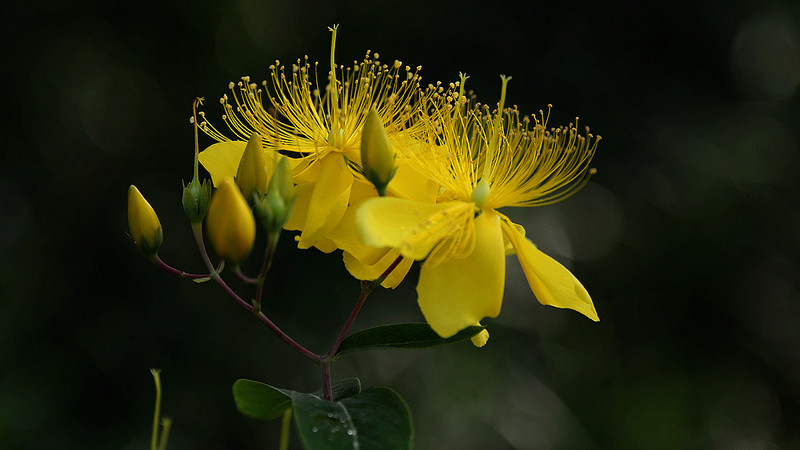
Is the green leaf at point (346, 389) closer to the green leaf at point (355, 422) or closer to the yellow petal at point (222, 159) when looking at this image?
the green leaf at point (355, 422)

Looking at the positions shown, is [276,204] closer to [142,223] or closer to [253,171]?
[253,171]

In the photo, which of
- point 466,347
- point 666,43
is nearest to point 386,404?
point 466,347

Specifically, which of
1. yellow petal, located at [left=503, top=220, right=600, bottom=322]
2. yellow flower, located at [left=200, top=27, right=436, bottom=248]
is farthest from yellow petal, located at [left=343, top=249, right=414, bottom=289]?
yellow petal, located at [left=503, top=220, right=600, bottom=322]

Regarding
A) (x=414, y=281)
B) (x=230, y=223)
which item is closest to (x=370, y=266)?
(x=230, y=223)

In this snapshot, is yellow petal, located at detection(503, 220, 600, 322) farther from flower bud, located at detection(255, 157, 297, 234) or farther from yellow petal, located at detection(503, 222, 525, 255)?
flower bud, located at detection(255, 157, 297, 234)

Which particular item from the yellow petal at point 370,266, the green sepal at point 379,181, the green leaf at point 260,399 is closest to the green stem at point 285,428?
the green leaf at point 260,399

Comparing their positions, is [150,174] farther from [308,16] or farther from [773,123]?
[773,123]
